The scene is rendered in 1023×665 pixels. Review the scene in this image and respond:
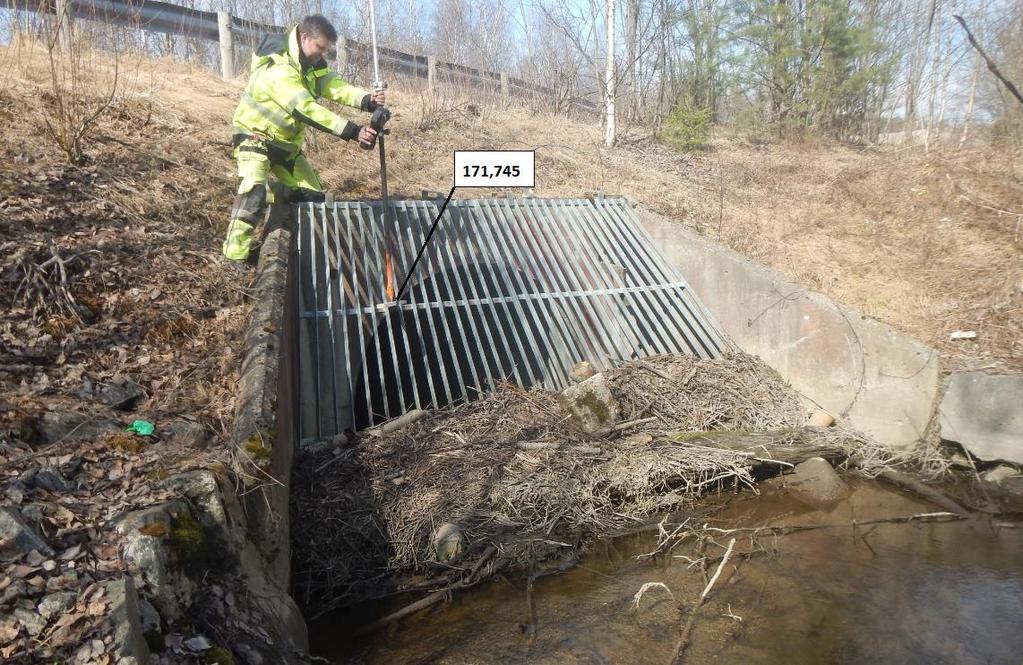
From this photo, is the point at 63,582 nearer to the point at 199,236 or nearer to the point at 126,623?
the point at 126,623

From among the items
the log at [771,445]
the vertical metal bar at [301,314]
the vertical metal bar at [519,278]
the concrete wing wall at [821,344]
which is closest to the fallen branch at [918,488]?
the log at [771,445]

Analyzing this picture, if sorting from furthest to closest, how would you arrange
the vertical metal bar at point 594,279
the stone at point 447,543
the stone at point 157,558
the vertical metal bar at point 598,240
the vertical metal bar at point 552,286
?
the vertical metal bar at point 598,240 → the vertical metal bar at point 594,279 → the vertical metal bar at point 552,286 → the stone at point 447,543 → the stone at point 157,558

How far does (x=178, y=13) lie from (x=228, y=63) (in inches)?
34.1

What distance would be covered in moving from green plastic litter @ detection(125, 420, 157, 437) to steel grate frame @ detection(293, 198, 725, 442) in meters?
1.66

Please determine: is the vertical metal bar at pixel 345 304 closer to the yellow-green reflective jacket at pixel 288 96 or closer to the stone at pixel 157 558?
the yellow-green reflective jacket at pixel 288 96

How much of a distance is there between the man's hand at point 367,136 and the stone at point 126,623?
13.0 ft

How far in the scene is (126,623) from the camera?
2068 mm

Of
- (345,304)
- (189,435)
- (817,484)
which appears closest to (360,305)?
(345,304)

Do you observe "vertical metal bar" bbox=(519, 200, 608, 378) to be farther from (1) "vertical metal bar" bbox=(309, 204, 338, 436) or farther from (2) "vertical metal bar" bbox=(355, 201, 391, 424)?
(1) "vertical metal bar" bbox=(309, 204, 338, 436)

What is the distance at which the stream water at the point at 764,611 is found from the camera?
342 cm

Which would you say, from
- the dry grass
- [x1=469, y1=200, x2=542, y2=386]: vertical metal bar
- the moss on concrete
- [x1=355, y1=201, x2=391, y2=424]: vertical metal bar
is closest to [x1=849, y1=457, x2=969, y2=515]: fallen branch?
the dry grass

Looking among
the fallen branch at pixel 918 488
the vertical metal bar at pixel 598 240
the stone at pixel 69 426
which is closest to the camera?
the stone at pixel 69 426

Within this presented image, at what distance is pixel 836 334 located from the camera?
19.5 ft

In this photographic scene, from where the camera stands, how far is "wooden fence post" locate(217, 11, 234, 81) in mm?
9758
